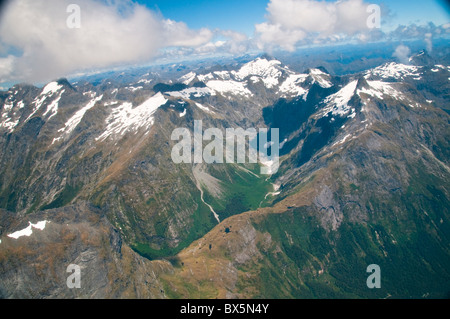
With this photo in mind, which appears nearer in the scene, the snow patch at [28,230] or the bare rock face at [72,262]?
the bare rock face at [72,262]

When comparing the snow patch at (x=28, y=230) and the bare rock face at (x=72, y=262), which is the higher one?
the snow patch at (x=28, y=230)

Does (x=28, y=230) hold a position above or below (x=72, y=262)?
above

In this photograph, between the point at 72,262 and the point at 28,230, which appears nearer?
the point at 72,262

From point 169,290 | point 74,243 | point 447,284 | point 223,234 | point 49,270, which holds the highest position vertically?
point 223,234

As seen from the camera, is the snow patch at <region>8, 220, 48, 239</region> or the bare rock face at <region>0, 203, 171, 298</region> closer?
the bare rock face at <region>0, 203, 171, 298</region>

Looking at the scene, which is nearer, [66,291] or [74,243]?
[66,291]

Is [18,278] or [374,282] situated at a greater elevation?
[18,278]

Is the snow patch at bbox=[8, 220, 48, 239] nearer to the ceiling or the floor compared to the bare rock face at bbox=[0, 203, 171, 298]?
nearer to the ceiling

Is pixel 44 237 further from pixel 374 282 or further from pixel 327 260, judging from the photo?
pixel 374 282
